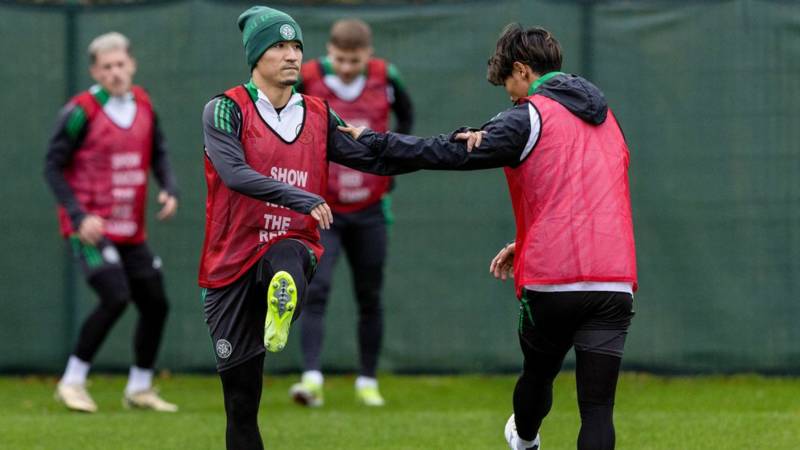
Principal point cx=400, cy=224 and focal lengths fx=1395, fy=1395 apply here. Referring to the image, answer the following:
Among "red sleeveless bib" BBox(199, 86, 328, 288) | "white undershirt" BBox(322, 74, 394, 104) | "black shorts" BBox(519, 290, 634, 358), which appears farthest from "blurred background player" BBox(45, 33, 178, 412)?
"black shorts" BBox(519, 290, 634, 358)

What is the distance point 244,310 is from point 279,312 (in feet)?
1.19

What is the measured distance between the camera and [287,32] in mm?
5590

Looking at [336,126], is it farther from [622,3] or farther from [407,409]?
[622,3]

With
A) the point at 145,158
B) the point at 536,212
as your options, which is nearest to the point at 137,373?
the point at 145,158

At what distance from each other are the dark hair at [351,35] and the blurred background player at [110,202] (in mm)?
1309

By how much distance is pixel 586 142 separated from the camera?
5309 millimetres

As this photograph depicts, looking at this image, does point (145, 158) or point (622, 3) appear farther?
point (622, 3)

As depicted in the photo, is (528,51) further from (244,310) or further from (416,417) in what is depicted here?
(416,417)

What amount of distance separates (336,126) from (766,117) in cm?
483

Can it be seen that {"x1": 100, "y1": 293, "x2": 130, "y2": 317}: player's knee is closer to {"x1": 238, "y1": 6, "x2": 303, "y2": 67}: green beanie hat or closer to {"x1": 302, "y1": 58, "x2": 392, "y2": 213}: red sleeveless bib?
{"x1": 302, "y1": 58, "x2": 392, "y2": 213}: red sleeveless bib

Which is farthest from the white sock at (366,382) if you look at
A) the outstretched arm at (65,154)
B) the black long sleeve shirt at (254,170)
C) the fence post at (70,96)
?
the black long sleeve shirt at (254,170)

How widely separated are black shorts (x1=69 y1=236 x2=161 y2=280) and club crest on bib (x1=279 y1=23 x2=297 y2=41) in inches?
126

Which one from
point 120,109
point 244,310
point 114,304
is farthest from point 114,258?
point 244,310

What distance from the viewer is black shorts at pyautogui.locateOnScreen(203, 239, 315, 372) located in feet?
17.8
